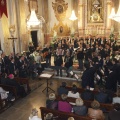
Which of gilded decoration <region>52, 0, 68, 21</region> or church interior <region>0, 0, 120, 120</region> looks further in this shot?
gilded decoration <region>52, 0, 68, 21</region>

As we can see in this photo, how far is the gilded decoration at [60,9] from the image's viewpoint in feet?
72.4

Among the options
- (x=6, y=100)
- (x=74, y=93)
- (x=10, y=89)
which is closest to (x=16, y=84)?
(x=10, y=89)

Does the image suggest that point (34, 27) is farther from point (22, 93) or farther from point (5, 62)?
point (22, 93)

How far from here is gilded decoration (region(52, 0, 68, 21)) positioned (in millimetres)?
22062

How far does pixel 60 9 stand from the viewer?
73.0 ft

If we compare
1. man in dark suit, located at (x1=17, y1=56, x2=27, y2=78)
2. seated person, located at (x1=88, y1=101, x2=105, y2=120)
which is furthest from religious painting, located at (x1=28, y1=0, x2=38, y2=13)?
seated person, located at (x1=88, y1=101, x2=105, y2=120)

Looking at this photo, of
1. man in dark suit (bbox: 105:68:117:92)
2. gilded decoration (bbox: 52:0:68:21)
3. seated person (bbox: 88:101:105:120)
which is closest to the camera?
seated person (bbox: 88:101:105:120)

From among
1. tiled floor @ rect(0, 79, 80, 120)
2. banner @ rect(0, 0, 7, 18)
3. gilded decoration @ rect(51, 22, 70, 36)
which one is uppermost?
banner @ rect(0, 0, 7, 18)

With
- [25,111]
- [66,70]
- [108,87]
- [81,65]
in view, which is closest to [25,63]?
[66,70]

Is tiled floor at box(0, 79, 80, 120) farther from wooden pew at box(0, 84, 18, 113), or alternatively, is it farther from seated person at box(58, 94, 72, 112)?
seated person at box(58, 94, 72, 112)

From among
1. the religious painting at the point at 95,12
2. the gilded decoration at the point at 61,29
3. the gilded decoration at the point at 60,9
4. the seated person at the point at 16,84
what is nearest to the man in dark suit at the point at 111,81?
the seated person at the point at 16,84

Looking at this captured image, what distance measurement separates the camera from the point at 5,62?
1184 centimetres

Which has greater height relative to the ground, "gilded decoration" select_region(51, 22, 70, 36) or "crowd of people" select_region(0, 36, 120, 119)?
"gilded decoration" select_region(51, 22, 70, 36)

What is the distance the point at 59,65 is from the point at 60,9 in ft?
39.4
